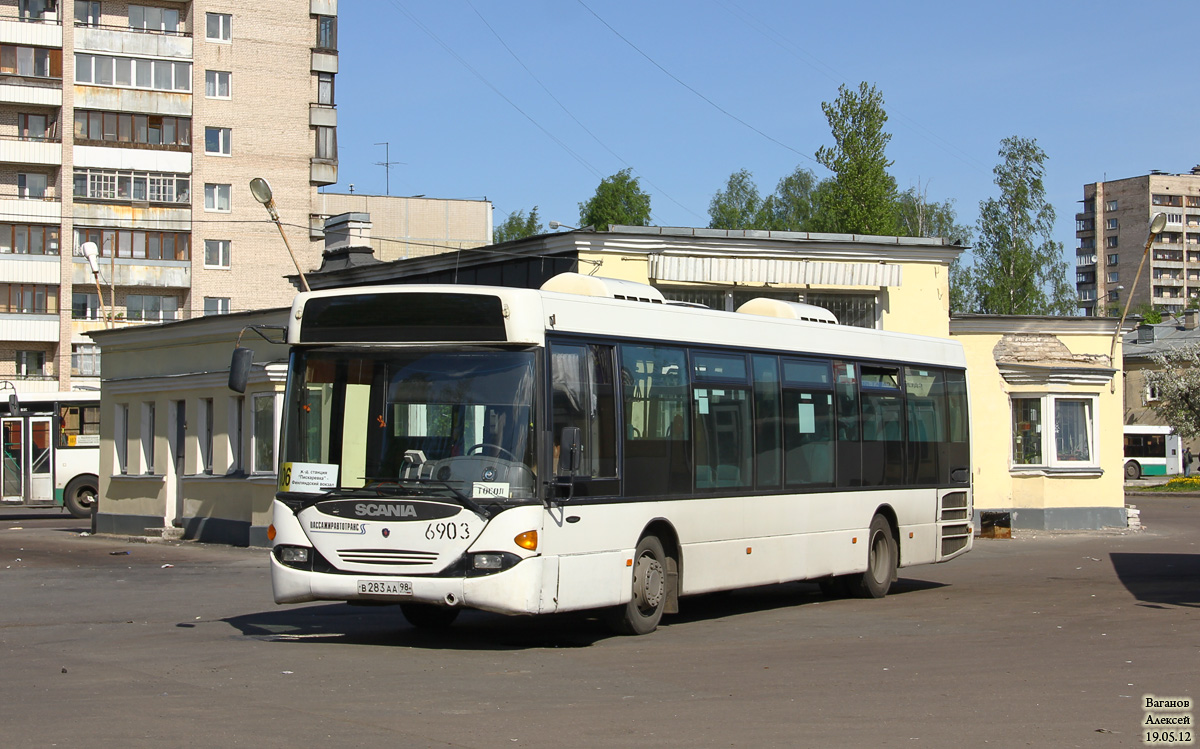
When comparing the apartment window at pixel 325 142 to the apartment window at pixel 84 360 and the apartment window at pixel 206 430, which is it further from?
the apartment window at pixel 206 430

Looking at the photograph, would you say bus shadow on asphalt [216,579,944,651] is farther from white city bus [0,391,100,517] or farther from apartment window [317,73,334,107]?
apartment window [317,73,334,107]

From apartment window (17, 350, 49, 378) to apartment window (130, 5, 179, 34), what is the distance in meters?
16.8

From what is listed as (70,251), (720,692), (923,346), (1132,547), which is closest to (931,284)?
(1132,547)

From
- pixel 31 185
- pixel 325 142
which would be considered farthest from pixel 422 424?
pixel 325 142

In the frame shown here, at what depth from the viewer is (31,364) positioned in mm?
68875

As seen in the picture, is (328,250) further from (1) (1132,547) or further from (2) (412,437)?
(2) (412,437)

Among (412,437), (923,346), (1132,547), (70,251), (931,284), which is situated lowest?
(1132,547)

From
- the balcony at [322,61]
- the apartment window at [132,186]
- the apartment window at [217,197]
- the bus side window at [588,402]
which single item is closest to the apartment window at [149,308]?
the apartment window at [132,186]

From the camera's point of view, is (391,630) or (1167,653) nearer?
(1167,653)

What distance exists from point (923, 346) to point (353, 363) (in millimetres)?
8477

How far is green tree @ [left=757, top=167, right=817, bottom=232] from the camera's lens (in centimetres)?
8525

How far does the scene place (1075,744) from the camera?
24.7ft

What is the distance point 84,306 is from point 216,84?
12.9m

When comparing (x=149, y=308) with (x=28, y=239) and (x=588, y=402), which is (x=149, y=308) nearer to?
(x=28, y=239)
